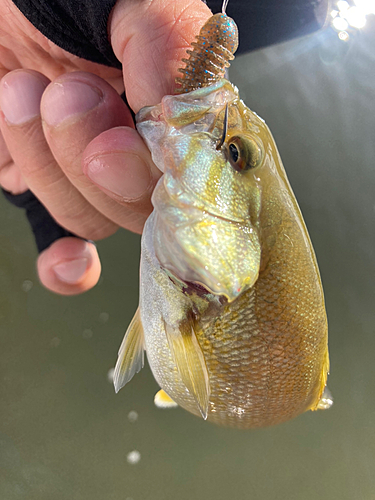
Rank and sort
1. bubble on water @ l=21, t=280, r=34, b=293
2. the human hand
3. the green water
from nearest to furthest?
the human hand < the green water < bubble on water @ l=21, t=280, r=34, b=293

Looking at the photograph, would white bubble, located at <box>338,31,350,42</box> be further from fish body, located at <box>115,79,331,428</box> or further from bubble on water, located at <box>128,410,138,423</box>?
bubble on water, located at <box>128,410,138,423</box>

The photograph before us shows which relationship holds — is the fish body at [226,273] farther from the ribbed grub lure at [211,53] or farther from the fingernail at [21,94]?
the fingernail at [21,94]

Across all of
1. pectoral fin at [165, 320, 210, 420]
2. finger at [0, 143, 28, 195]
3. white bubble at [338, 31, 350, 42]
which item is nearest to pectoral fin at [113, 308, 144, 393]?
pectoral fin at [165, 320, 210, 420]

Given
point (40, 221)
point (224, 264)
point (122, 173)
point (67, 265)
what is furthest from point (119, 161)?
point (40, 221)

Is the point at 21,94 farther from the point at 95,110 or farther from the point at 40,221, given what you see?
the point at 40,221

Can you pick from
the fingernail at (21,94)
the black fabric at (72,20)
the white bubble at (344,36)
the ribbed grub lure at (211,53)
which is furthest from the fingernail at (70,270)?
the white bubble at (344,36)

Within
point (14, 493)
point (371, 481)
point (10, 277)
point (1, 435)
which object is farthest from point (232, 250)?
point (371, 481)

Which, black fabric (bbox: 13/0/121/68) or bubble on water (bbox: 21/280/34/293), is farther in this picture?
bubble on water (bbox: 21/280/34/293)
